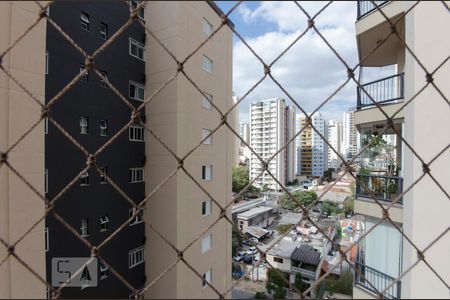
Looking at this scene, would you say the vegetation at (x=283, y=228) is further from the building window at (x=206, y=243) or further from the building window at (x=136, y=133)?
the building window at (x=136, y=133)

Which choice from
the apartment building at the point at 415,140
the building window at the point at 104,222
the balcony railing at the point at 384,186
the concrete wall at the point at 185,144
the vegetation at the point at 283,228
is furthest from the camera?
the balcony railing at the point at 384,186

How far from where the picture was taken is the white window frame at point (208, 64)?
62 centimetres

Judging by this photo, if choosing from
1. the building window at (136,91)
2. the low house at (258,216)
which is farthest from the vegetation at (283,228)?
the building window at (136,91)

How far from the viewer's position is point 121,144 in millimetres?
712

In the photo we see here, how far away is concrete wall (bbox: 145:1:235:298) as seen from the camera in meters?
0.55

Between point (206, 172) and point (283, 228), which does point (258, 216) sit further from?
point (206, 172)

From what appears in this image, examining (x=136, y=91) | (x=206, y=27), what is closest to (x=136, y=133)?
(x=136, y=91)

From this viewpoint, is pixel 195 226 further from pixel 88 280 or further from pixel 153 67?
pixel 153 67

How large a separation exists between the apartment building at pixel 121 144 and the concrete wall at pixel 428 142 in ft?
2.74

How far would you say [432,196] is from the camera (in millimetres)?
978

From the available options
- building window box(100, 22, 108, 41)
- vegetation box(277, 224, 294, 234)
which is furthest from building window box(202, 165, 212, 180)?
building window box(100, 22, 108, 41)

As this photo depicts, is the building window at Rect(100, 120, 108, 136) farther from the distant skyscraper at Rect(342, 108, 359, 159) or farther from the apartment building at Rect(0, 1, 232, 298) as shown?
the distant skyscraper at Rect(342, 108, 359, 159)

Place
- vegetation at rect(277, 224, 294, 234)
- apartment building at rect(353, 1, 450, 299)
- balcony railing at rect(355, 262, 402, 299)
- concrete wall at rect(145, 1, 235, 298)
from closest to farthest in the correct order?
concrete wall at rect(145, 1, 235, 298), vegetation at rect(277, 224, 294, 234), apartment building at rect(353, 1, 450, 299), balcony railing at rect(355, 262, 402, 299)

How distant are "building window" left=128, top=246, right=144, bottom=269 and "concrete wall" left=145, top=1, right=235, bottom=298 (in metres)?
0.03
